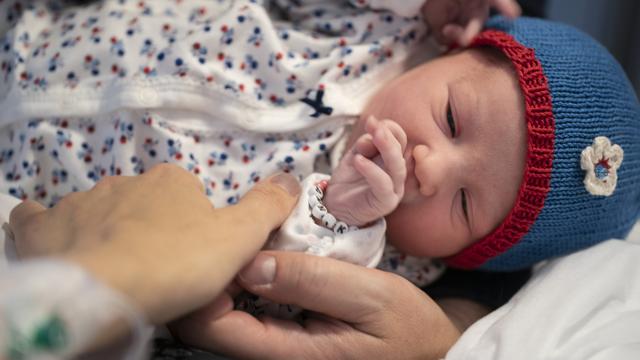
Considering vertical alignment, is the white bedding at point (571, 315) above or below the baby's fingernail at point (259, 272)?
below

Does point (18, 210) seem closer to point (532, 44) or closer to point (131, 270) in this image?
point (131, 270)

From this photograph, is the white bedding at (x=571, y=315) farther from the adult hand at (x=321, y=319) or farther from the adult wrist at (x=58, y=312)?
the adult wrist at (x=58, y=312)

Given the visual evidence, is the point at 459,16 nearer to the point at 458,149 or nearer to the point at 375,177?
the point at 458,149

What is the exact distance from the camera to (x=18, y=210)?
0.97 metres

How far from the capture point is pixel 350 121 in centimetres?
133

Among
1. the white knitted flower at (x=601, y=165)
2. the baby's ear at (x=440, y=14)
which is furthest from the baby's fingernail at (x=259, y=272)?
the baby's ear at (x=440, y=14)

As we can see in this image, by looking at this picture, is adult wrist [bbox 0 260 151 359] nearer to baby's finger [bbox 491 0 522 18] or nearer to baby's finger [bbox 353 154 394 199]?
baby's finger [bbox 353 154 394 199]

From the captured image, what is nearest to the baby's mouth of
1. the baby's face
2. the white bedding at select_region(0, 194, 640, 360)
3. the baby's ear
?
the baby's face

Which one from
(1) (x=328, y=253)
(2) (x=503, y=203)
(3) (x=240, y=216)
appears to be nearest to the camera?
(3) (x=240, y=216)

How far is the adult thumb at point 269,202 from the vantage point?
36.5 inches

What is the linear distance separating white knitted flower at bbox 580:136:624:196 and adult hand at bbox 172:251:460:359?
42cm

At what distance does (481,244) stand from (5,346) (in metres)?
0.94

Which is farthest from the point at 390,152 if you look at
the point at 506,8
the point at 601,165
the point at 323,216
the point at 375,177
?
the point at 506,8

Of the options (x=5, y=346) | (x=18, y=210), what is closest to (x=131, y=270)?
(x=5, y=346)
